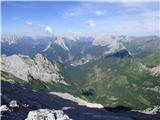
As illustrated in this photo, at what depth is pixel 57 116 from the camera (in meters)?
117

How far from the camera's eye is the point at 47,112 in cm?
11994

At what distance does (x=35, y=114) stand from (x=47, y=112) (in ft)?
14.9

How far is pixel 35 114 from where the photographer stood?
398ft

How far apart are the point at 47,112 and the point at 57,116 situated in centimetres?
466

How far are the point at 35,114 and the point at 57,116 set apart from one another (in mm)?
8886
